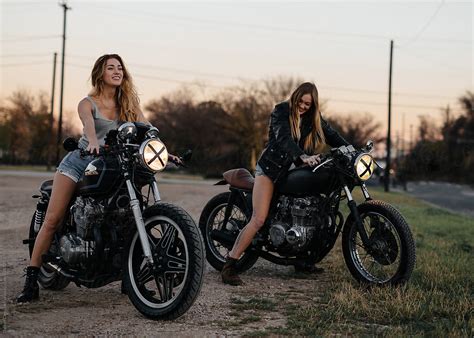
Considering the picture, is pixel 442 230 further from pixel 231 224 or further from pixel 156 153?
→ pixel 156 153

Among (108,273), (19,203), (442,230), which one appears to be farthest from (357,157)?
(19,203)

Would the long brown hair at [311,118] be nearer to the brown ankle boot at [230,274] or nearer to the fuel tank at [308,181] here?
the fuel tank at [308,181]

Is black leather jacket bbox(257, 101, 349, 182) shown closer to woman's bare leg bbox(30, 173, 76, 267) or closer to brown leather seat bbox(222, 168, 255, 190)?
brown leather seat bbox(222, 168, 255, 190)

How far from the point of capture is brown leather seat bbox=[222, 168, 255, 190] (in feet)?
19.5

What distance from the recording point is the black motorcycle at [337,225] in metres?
5.07

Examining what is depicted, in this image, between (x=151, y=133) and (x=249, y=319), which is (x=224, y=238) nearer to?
(x=249, y=319)

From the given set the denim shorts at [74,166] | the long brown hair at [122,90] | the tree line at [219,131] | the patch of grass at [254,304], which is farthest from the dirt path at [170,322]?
the tree line at [219,131]

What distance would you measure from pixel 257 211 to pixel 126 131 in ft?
5.51

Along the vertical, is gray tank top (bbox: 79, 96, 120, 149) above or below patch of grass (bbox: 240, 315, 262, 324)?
above

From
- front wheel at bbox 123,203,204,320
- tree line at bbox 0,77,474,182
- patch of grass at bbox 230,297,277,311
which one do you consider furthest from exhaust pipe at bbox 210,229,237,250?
tree line at bbox 0,77,474,182

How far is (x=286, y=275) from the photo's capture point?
6.09 meters

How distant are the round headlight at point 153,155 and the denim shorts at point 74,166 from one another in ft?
2.36

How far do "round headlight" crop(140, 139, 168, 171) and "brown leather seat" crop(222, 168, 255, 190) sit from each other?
6.26 ft

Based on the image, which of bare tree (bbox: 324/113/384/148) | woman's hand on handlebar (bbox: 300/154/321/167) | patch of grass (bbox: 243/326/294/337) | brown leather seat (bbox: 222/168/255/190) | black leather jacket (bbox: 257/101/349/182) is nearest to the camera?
patch of grass (bbox: 243/326/294/337)
